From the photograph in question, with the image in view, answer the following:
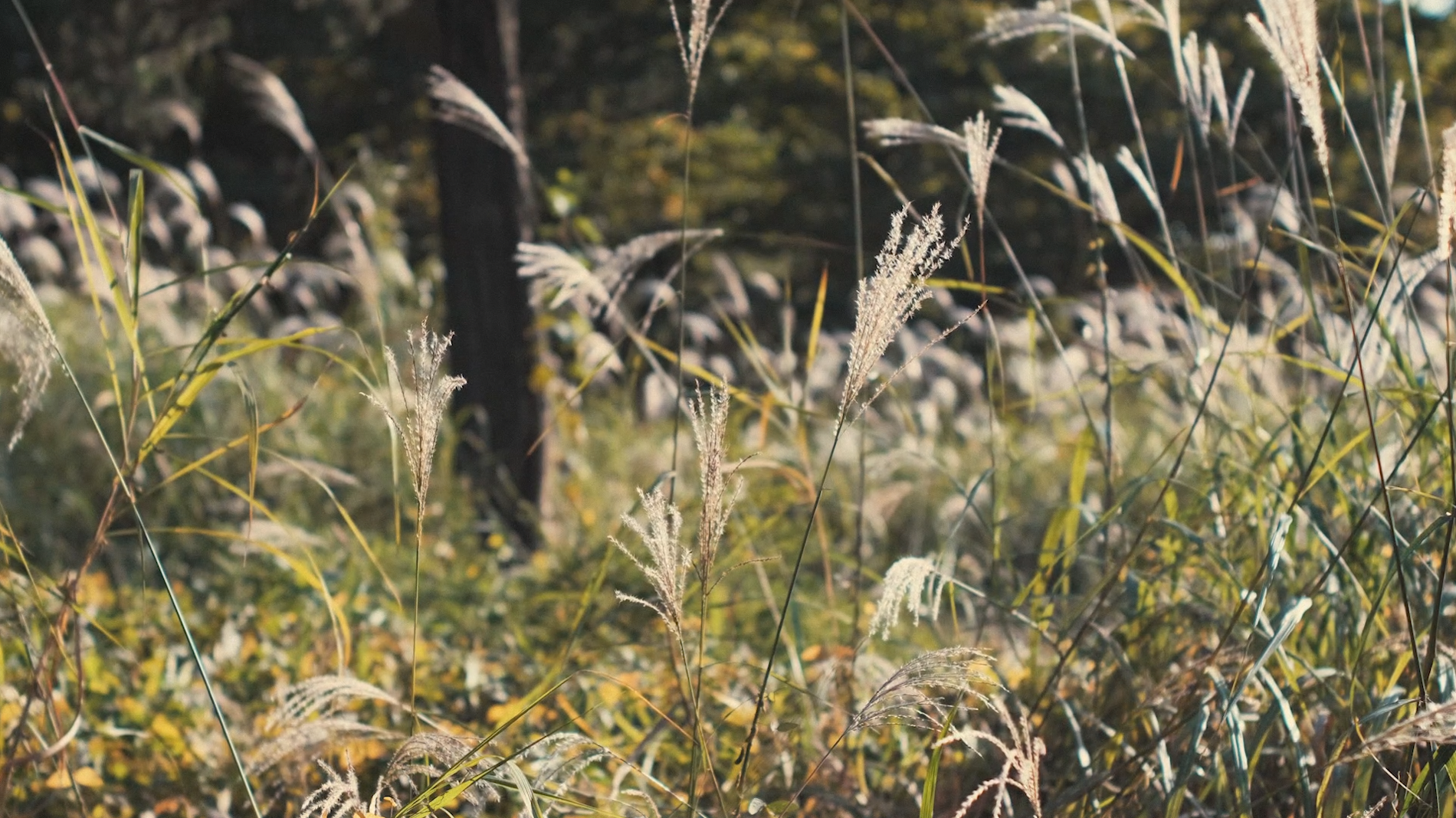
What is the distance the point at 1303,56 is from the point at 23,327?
51.8 inches

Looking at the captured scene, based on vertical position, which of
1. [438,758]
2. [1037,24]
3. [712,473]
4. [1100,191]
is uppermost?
[1037,24]

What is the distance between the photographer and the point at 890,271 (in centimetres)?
117

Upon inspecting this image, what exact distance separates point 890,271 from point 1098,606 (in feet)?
2.34

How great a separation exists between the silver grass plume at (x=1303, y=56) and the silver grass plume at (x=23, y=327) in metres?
1.24

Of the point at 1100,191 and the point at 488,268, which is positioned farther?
the point at 488,268

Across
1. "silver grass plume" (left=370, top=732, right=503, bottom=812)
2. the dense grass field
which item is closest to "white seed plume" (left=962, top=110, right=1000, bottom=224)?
the dense grass field

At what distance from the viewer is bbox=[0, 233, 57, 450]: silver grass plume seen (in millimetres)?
1317

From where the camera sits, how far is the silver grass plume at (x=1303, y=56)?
1281 millimetres

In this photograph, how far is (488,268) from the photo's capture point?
15.3 feet

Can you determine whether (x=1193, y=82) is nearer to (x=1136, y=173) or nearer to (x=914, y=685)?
(x=1136, y=173)

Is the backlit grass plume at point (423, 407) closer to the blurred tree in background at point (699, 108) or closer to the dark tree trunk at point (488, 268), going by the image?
the dark tree trunk at point (488, 268)

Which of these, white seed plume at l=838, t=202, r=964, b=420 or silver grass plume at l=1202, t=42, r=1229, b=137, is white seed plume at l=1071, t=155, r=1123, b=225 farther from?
white seed plume at l=838, t=202, r=964, b=420

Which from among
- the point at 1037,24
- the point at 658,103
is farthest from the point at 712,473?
the point at 658,103

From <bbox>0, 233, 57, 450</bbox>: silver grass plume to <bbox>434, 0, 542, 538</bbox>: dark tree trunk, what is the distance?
2.97 m
